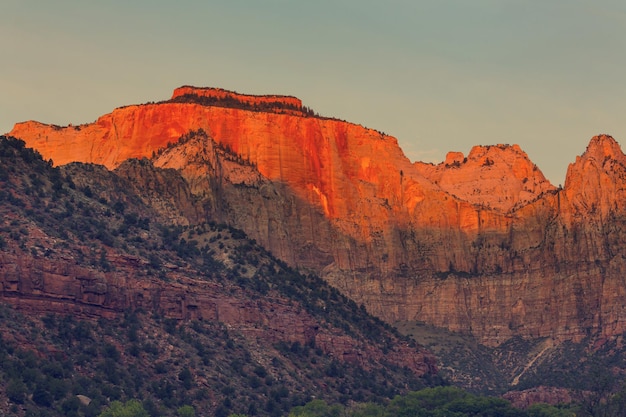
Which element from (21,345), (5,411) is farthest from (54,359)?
(5,411)

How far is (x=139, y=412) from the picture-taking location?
197 m

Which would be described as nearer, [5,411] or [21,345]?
[5,411]

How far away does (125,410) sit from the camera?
7692 inches

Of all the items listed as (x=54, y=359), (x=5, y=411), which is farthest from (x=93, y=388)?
(x=5, y=411)

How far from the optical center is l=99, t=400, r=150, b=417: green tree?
19350 cm

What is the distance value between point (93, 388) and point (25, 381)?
931 cm

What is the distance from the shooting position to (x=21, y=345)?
647 feet

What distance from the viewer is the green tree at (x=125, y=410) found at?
193500 millimetres

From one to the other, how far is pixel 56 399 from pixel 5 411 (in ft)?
31.7

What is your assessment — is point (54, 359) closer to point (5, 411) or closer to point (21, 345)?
point (21, 345)

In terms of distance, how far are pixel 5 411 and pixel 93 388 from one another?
55.5 feet

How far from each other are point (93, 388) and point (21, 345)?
780 cm

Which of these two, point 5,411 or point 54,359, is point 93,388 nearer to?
point 54,359

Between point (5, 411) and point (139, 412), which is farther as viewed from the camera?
point (139, 412)
